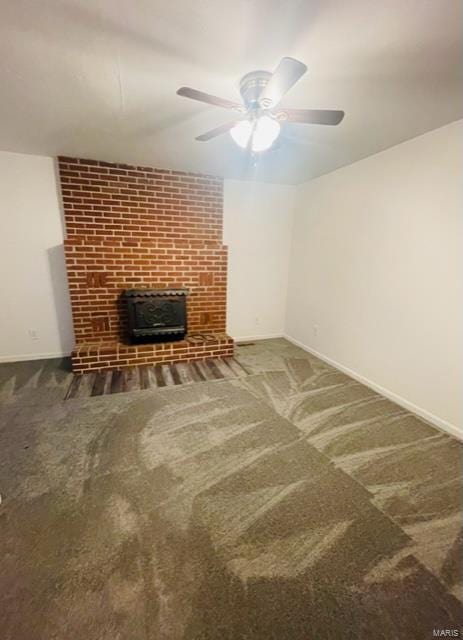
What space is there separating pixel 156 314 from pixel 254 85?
2.42 m

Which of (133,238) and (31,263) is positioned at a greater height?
(133,238)

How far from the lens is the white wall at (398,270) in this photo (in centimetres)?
217

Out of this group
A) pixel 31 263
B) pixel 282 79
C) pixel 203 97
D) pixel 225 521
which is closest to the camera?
pixel 282 79

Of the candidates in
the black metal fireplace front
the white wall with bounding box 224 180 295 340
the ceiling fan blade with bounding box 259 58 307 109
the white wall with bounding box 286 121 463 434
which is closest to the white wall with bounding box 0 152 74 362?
the black metal fireplace front

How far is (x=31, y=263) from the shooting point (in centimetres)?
325

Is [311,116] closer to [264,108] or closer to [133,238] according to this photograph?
[264,108]

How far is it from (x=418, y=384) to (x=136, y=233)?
3.34 meters

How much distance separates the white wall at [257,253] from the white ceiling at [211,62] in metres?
1.48

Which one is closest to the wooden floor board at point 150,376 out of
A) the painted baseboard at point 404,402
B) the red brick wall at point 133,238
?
the red brick wall at point 133,238

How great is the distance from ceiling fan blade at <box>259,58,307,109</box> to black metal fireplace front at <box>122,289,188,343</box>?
7.47ft

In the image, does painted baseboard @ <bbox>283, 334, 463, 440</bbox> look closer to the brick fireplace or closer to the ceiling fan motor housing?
the brick fireplace

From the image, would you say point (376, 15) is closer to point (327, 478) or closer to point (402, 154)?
point (402, 154)

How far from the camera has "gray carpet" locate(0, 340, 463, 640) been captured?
3.61 feet

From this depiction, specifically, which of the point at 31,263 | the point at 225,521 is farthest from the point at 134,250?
the point at 225,521
